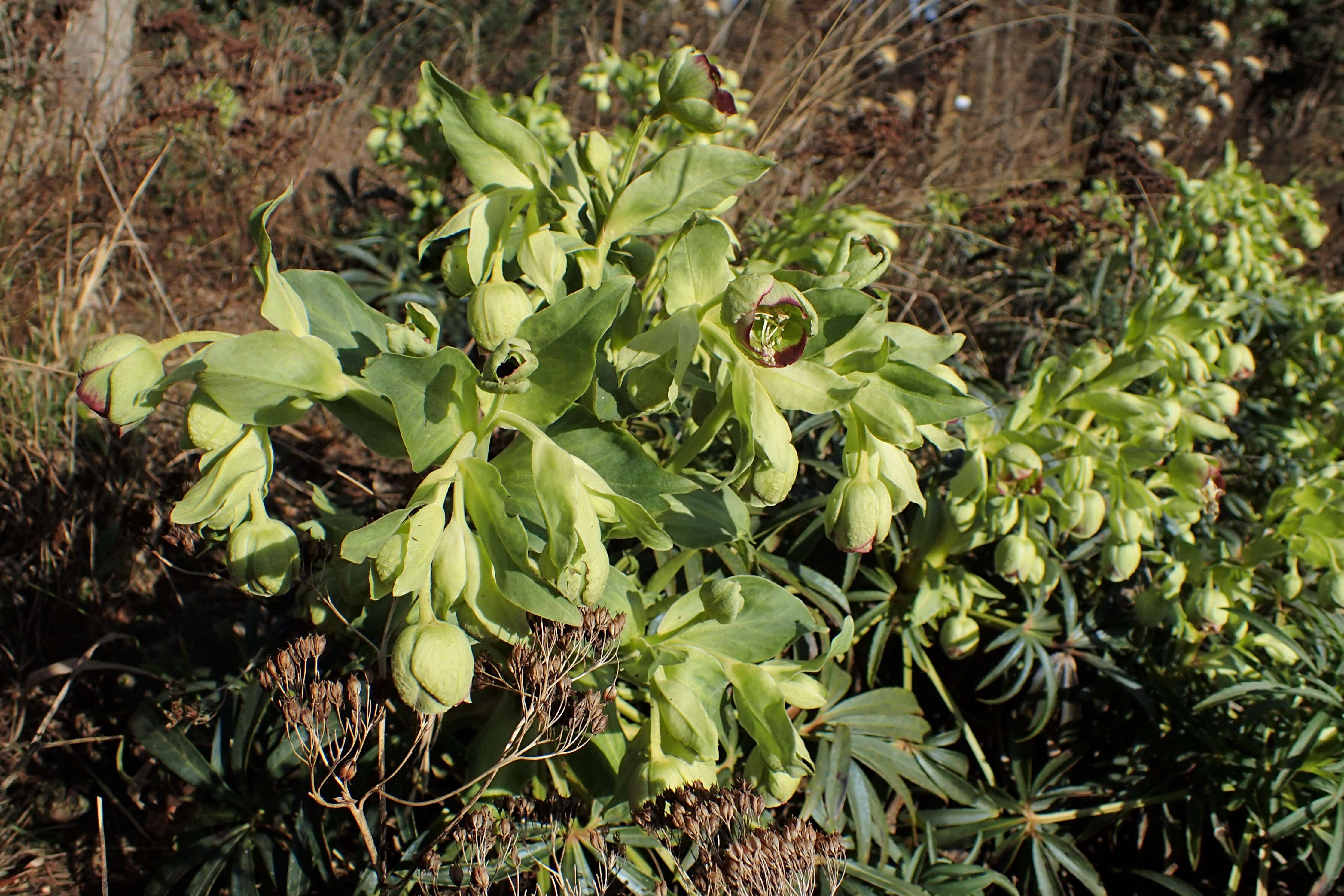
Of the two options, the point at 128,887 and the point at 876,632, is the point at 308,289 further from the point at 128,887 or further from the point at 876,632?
the point at 128,887

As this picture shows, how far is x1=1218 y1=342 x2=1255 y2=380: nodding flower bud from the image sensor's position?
1.69 metres

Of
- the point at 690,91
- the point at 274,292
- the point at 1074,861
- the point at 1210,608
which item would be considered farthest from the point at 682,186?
the point at 1074,861

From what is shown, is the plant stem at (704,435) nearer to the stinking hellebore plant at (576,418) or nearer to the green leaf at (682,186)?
the stinking hellebore plant at (576,418)

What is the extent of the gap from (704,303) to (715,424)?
126 mm

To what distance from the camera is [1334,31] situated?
26.5ft

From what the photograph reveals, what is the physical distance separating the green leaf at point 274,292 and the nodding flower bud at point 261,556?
19cm

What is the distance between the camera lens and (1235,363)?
1.69m

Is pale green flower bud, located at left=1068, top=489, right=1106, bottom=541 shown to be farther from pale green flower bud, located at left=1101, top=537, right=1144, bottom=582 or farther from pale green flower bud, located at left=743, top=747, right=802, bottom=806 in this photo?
pale green flower bud, located at left=743, top=747, right=802, bottom=806

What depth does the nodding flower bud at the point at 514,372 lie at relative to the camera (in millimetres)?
745

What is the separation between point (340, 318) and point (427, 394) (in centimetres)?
23

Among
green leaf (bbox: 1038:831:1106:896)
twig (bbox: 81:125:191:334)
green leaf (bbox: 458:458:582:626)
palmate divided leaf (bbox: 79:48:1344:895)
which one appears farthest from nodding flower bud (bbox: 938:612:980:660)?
twig (bbox: 81:125:191:334)

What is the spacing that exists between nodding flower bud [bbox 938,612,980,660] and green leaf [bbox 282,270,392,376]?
966 millimetres

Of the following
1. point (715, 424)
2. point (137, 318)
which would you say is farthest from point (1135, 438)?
point (137, 318)

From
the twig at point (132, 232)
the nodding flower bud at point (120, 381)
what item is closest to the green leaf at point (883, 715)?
the nodding flower bud at point (120, 381)
